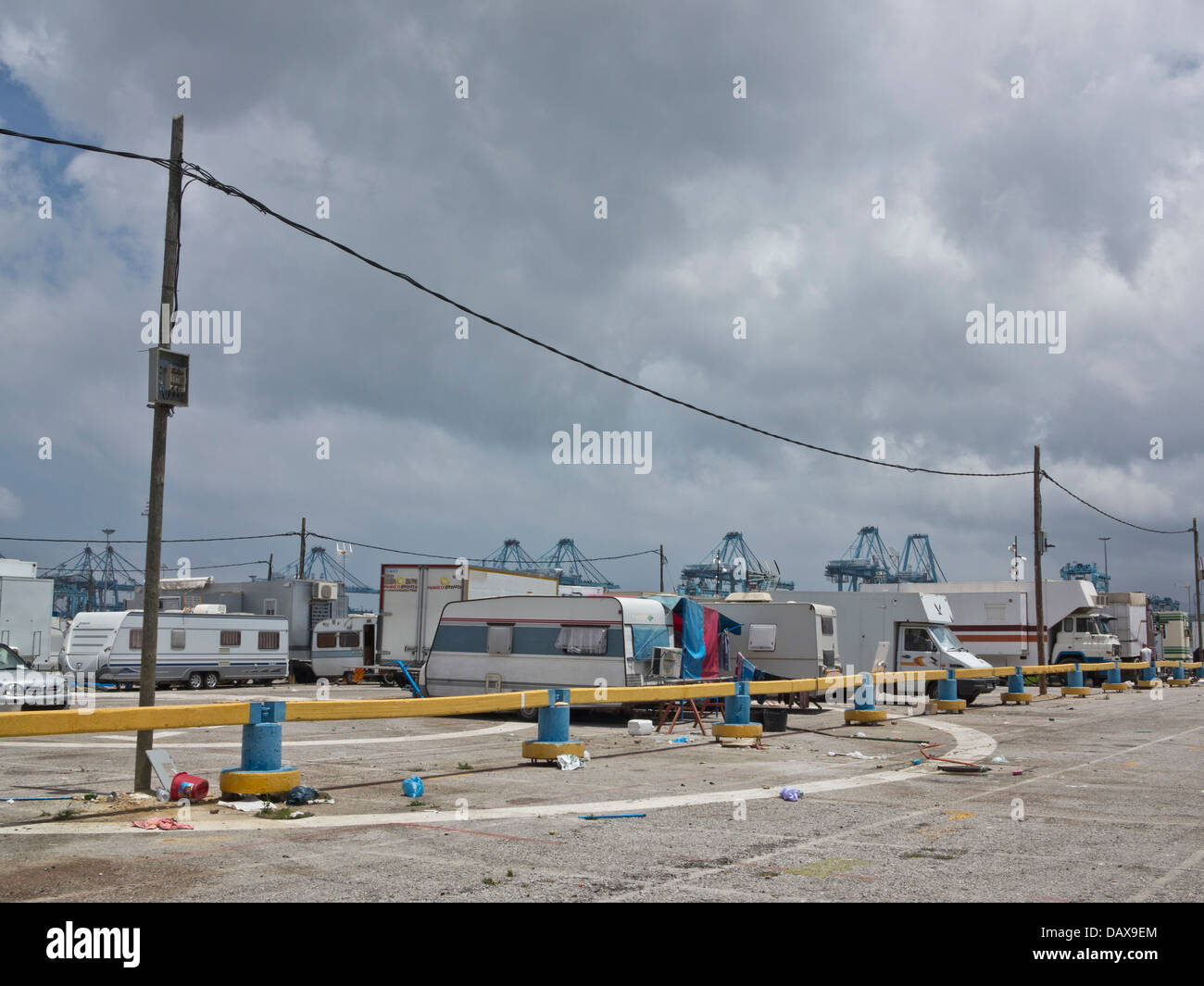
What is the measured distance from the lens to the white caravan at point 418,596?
2980 cm

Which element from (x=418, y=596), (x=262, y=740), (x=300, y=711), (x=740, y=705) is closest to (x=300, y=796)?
(x=262, y=740)

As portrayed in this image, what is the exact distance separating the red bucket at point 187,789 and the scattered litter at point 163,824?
43.7 inches

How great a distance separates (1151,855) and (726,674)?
1694 centimetres

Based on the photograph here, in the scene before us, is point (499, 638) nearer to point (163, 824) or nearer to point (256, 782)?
point (256, 782)

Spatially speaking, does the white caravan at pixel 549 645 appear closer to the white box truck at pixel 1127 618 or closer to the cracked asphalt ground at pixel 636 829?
the cracked asphalt ground at pixel 636 829

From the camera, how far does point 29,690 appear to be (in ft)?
73.9

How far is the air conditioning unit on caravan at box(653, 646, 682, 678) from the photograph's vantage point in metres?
20.9

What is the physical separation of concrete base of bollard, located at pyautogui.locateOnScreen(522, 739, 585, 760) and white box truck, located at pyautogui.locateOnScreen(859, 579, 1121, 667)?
88.4 feet

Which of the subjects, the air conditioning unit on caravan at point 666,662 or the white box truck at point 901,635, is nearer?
the air conditioning unit on caravan at point 666,662

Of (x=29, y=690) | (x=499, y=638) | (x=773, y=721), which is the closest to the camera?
(x=773, y=721)

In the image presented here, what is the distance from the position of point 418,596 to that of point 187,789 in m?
20.8

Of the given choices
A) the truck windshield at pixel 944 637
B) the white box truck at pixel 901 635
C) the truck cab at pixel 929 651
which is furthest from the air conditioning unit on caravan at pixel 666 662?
the truck windshield at pixel 944 637

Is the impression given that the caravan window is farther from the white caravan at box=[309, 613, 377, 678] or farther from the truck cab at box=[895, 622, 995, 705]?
the white caravan at box=[309, 613, 377, 678]

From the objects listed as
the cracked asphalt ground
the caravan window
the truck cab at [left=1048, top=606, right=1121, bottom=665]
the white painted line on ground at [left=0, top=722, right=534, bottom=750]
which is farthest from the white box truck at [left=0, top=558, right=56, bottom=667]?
the truck cab at [left=1048, top=606, right=1121, bottom=665]
